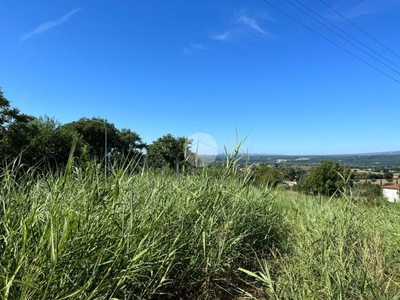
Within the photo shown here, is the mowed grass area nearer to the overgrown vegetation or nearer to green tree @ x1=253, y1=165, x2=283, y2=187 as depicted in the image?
the overgrown vegetation

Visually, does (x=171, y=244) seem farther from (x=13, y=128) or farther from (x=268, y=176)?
(x=13, y=128)

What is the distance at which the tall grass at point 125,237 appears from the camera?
1.35m

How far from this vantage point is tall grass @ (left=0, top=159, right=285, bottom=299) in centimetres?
135

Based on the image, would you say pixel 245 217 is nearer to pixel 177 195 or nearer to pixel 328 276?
pixel 177 195

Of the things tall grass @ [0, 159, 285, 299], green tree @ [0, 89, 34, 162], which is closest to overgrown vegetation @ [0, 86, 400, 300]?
tall grass @ [0, 159, 285, 299]

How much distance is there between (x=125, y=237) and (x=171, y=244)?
513mm

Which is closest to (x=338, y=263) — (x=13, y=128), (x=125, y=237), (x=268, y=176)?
(x=125, y=237)

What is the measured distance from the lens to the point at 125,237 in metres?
1.61

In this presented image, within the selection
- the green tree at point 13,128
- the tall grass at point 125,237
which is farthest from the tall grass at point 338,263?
the green tree at point 13,128

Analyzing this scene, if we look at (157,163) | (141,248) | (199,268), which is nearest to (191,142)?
(157,163)

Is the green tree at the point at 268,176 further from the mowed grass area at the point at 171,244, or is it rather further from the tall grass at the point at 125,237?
the tall grass at the point at 125,237

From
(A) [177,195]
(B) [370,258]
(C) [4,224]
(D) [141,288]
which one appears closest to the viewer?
(C) [4,224]

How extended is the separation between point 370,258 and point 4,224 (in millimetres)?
2221

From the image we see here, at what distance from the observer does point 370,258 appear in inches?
78.4
